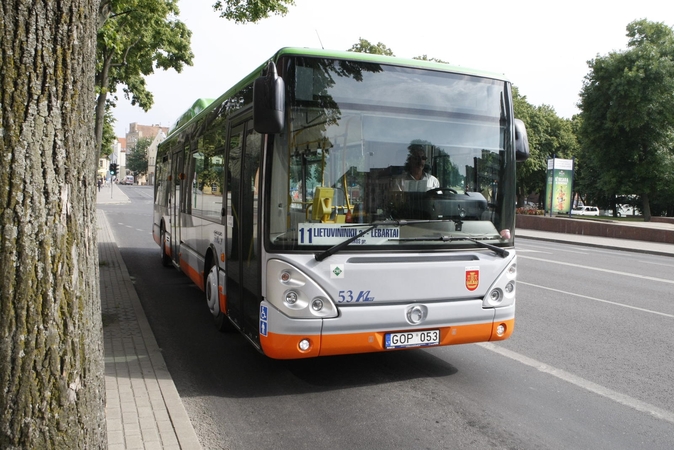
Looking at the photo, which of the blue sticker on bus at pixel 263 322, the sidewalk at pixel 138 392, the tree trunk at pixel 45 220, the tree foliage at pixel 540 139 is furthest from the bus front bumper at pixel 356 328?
the tree foliage at pixel 540 139

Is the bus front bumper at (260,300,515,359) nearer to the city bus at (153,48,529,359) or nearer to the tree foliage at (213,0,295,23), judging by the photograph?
the city bus at (153,48,529,359)

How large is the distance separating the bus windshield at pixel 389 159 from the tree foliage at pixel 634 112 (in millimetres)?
42655

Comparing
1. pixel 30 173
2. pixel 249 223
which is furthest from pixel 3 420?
pixel 249 223

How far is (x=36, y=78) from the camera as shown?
2.65 meters

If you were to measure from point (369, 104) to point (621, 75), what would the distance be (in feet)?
147

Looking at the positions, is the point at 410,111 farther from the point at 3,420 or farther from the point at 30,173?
the point at 3,420

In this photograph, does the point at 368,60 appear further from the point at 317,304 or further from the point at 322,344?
the point at 322,344

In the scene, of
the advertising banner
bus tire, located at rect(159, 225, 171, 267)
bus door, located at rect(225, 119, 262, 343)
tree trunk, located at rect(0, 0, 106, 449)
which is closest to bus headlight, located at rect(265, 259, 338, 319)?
bus door, located at rect(225, 119, 262, 343)

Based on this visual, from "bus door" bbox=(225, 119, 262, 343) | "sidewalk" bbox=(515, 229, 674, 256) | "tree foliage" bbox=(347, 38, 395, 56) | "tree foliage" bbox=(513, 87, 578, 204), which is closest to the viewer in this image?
"bus door" bbox=(225, 119, 262, 343)

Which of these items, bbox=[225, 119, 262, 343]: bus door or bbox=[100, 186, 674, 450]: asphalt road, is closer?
bbox=[100, 186, 674, 450]: asphalt road

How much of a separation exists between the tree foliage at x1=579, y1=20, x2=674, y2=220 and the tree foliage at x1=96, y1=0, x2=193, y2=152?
31.7 metres

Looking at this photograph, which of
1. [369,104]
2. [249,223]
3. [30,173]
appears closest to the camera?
[30,173]

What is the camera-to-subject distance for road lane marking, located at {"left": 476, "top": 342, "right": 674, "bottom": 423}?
5.04 metres

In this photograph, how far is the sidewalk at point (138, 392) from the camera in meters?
4.09
